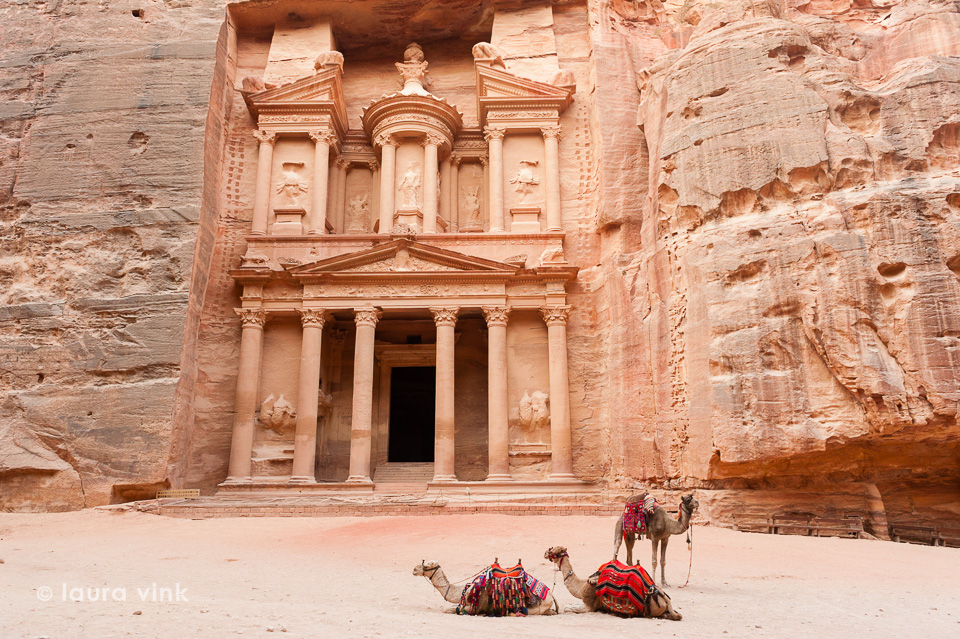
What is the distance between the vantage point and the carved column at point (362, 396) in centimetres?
1723

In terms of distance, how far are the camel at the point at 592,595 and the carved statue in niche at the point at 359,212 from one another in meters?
16.8

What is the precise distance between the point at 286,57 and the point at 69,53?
6102 mm

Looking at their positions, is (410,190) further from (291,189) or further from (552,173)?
(552,173)

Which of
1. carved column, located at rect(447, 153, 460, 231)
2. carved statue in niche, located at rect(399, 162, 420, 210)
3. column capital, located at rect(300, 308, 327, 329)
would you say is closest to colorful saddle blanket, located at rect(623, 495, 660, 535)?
column capital, located at rect(300, 308, 327, 329)

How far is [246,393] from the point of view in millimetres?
17812

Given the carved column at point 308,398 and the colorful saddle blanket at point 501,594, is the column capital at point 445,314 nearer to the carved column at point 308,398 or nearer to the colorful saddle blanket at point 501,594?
the carved column at point 308,398

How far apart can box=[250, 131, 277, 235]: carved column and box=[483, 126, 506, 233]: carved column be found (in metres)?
6.53

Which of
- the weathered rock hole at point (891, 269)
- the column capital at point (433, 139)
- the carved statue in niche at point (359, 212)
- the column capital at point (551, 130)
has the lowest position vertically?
the weathered rock hole at point (891, 269)

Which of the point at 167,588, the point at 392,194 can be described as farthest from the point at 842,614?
the point at 392,194

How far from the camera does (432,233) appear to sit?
64.1 feet

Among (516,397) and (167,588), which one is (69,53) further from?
(167,588)

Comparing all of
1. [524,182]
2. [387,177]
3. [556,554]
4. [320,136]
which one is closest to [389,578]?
[556,554]

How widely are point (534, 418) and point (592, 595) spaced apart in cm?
1197

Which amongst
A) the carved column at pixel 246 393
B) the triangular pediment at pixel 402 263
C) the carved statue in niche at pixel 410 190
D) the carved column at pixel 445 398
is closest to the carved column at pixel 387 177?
the carved statue in niche at pixel 410 190
